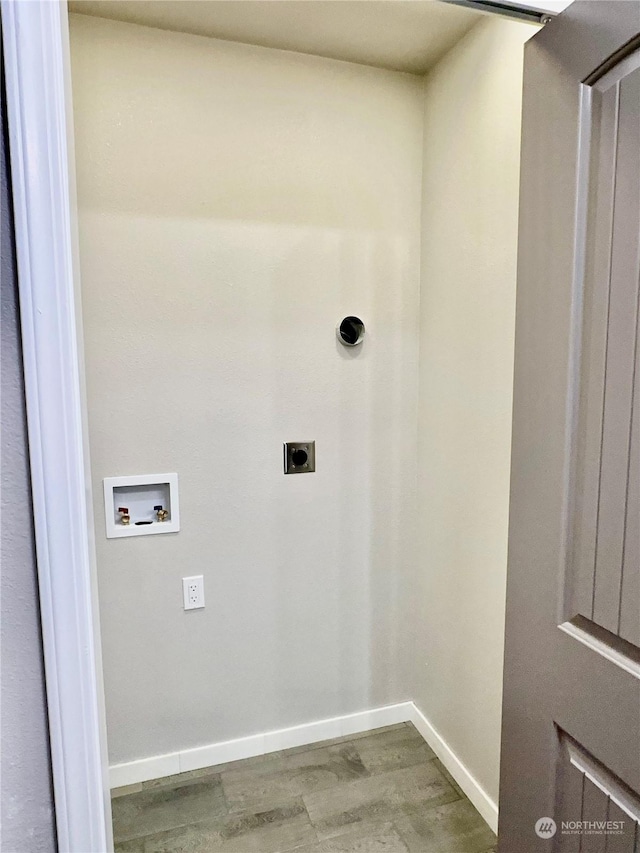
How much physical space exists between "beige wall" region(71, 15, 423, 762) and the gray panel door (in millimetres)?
970

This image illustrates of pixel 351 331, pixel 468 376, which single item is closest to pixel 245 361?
pixel 351 331

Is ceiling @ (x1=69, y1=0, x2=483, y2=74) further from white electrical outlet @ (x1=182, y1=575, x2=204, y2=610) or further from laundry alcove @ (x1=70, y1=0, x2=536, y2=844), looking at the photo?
white electrical outlet @ (x1=182, y1=575, x2=204, y2=610)

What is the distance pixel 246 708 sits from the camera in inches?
76.7

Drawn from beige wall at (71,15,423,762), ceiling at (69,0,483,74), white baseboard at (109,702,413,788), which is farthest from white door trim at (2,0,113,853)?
white baseboard at (109,702,413,788)

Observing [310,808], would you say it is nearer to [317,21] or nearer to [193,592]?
[193,592]

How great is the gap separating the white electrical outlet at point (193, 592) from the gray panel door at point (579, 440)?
3.78 ft

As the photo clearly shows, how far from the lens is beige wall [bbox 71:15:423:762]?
1648 millimetres

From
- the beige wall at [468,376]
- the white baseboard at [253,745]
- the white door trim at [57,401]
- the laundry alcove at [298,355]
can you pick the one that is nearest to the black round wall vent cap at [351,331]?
the laundry alcove at [298,355]

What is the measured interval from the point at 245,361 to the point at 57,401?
1252 millimetres

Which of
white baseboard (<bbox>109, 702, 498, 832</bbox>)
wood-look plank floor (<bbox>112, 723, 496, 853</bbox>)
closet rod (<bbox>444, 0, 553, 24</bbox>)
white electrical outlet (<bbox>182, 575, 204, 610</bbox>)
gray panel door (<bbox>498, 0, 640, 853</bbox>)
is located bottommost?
wood-look plank floor (<bbox>112, 723, 496, 853</bbox>)

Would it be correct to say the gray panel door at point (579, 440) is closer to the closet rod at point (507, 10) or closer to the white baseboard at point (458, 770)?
the closet rod at point (507, 10)

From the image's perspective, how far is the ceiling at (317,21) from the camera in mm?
1505

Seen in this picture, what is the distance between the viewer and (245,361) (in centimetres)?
181

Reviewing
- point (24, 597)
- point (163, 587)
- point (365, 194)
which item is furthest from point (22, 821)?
point (365, 194)
